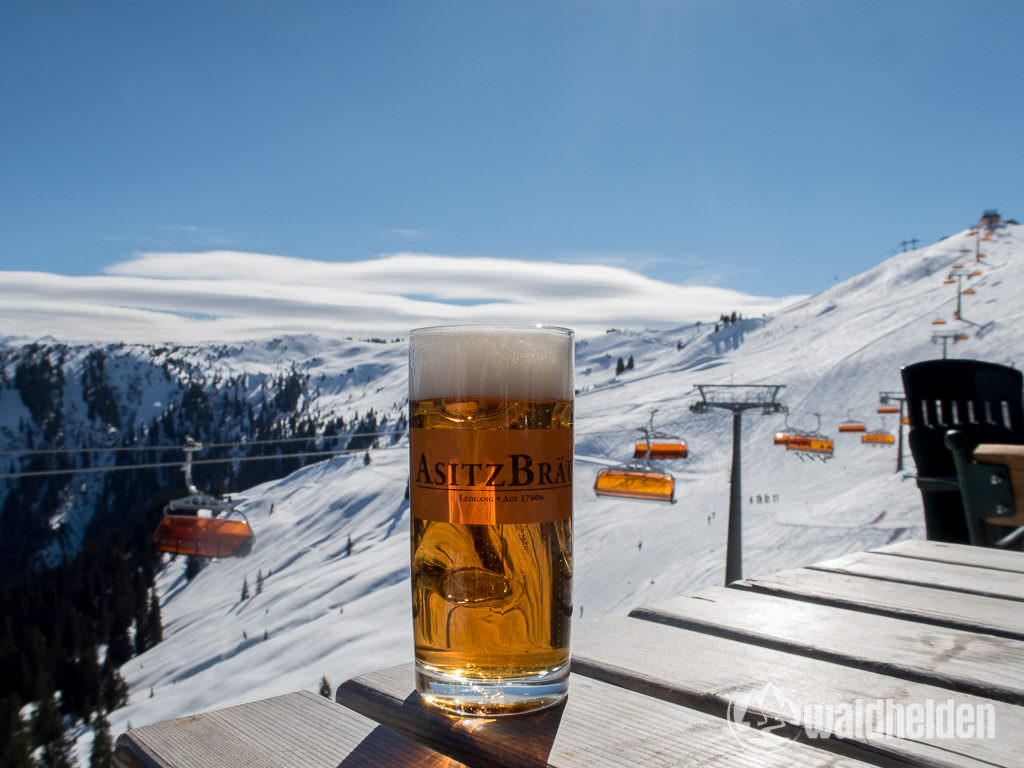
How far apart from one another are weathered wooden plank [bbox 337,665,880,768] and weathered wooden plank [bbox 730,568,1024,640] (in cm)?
55

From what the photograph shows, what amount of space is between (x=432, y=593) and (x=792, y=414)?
5858 cm

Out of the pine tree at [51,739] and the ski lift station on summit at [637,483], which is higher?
the ski lift station on summit at [637,483]

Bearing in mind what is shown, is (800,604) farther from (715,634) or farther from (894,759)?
(894,759)

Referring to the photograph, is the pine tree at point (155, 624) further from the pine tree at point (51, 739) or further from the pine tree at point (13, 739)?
the pine tree at point (13, 739)

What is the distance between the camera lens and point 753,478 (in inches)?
2083

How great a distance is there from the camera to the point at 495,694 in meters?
0.74

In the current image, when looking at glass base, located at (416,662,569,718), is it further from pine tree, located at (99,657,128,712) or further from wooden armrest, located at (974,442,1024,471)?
pine tree, located at (99,657,128,712)

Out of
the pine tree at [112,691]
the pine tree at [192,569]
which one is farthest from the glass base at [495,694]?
the pine tree at [192,569]

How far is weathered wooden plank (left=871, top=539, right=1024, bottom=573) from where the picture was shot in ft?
5.15

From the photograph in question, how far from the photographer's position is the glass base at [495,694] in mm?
736

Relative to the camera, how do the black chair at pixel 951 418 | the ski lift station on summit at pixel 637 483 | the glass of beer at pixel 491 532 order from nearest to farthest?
the glass of beer at pixel 491 532 → the black chair at pixel 951 418 → the ski lift station on summit at pixel 637 483

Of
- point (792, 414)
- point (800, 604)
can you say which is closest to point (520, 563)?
point (800, 604)

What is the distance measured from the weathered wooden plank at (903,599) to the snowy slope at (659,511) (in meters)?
33.4

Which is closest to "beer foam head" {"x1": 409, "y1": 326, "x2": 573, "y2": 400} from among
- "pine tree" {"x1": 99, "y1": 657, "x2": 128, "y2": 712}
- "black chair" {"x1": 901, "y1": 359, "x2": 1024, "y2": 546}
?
"black chair" {"x1": 901, "y1": 359, "x2": 1024, "y2": 546}
